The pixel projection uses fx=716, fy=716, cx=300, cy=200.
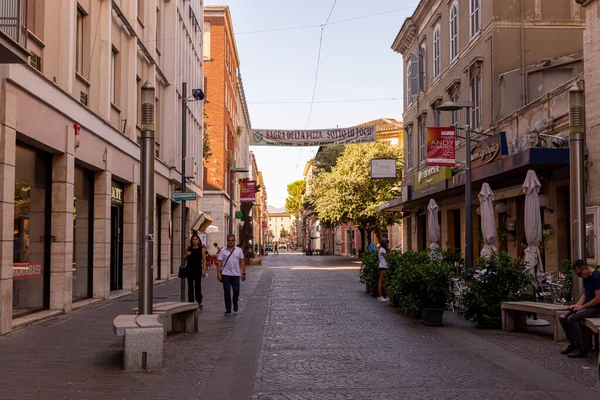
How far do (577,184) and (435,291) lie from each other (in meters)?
3.33

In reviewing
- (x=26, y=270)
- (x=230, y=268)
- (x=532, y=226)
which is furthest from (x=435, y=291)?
(x=26, y=270)

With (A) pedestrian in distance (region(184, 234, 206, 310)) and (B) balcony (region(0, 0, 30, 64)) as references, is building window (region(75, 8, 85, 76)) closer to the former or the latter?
(A) pedestrian in distance (region(184, 234, 206, 310))

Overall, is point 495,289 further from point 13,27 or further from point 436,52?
point 436,52

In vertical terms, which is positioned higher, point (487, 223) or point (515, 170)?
point (515, 170)

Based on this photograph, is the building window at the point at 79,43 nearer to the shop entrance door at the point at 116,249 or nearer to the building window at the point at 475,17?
the shop entrance door at the point at 116,249

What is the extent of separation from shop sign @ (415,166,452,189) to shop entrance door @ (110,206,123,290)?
1254 centimetres

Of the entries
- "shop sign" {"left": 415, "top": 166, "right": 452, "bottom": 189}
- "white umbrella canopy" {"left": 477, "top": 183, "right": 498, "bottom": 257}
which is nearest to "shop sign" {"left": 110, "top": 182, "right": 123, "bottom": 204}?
"white umbrella canopy" {"left": 477, "top": 183, "right": 498, "bottom": 257}

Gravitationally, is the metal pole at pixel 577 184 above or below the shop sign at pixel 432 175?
below

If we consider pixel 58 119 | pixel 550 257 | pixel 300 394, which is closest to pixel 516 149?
pixel 550 257

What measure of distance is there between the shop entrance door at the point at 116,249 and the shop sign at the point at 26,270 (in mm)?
6468

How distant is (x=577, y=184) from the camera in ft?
37.3

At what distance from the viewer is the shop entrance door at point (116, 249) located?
20422 mm

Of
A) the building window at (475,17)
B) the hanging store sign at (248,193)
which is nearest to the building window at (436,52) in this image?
the building window at (475,17)

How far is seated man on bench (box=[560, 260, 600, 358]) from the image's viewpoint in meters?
9.87
